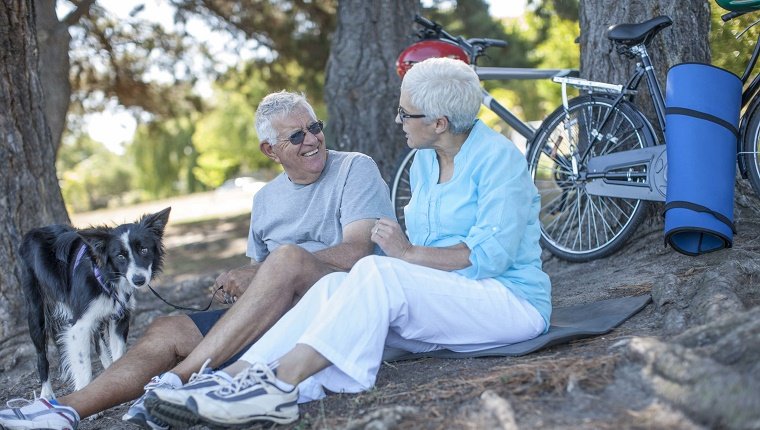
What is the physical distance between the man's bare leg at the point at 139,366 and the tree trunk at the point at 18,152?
2241mm

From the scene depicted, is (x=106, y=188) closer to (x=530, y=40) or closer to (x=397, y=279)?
(x=530, y=40)

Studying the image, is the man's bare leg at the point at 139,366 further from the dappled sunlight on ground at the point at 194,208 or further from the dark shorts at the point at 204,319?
the dappled sunlight on ground at the point at 194,208

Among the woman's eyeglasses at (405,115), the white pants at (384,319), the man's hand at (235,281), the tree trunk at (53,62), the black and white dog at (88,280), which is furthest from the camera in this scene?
the tree trunk at (53,62)

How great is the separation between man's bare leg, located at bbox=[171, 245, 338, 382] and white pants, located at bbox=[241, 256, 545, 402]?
12 cm

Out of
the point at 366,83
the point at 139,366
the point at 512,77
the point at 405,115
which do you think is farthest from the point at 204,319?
the point at 366,83

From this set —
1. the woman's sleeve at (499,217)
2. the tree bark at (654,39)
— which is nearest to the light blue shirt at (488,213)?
the woman's sleeve at (499,217)

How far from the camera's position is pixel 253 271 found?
11.8 ft

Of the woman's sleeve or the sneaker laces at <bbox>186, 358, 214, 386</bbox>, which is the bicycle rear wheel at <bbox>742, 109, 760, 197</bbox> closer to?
the woman's sleeve

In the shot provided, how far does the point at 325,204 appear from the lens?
3.78 m

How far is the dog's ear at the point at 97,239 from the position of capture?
13.0ft

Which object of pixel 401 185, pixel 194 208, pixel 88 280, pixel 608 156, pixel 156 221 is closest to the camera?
pixel 88 280

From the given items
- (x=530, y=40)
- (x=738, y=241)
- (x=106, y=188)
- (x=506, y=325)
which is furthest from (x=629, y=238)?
(x=106, y=188)

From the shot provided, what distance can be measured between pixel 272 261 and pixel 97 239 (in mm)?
1338

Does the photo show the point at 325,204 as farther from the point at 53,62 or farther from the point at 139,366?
the point at 53,62
